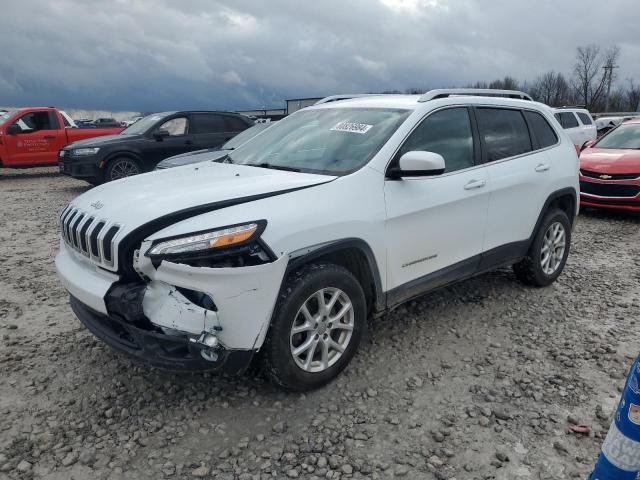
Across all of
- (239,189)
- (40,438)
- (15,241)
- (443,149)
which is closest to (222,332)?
(239,189)

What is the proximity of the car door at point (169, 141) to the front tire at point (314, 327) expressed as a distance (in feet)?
27.2

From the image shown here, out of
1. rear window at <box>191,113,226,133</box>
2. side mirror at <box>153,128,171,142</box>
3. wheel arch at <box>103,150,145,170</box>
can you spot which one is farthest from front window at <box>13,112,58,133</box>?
rear window at <box>191,113,226,133</box>

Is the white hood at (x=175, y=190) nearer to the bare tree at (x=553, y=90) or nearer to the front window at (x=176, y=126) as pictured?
the front window at (x=176, y=126)

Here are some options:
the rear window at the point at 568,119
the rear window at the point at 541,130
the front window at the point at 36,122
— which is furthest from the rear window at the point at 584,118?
the front window at the point at 36,122

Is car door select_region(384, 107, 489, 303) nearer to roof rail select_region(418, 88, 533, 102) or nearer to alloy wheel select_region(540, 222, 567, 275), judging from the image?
roof rail select_region(418, 88, 533, 102)

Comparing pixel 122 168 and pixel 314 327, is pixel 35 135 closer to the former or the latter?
pixel 122 168

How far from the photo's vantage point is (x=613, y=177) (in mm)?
8000

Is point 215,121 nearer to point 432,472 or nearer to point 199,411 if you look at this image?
point 199,411

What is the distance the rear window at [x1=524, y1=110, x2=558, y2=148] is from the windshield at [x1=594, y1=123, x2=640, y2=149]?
16.8ft

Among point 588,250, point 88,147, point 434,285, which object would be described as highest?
point 88,147

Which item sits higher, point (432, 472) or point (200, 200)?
point (200, 200)

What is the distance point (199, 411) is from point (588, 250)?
533cm

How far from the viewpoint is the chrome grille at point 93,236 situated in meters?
2.64

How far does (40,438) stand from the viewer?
265 centimetres
